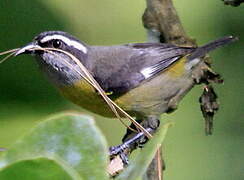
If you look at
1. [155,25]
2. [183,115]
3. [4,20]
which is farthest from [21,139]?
[183,115]

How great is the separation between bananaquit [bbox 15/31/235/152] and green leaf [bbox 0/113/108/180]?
3.97 feet

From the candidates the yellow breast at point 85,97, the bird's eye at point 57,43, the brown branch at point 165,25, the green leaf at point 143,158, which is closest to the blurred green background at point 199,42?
the yellow breast at point 85,97

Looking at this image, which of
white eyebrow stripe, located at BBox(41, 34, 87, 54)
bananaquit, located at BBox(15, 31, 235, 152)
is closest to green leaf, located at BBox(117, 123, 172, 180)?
white eyebrow stripe, located at BBox(41, 34, 87, 54)

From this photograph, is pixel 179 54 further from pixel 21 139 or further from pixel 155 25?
pixel 21 139

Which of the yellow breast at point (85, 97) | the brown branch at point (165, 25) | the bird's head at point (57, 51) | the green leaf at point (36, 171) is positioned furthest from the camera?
the yellow breast at point (85, 97)

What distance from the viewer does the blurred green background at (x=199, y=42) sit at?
5.45ft

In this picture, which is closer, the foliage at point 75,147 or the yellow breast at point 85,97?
the foliage at point 75,147

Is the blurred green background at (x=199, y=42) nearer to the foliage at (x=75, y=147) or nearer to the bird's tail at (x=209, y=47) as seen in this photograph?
the bird's tail at (x=209, y=47)

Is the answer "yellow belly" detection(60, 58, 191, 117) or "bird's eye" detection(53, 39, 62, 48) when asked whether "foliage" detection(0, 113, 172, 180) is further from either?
"yellow belly" detection(60, 58, 191, 117)

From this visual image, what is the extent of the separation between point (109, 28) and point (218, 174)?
1.95 ft

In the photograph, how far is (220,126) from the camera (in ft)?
5.94

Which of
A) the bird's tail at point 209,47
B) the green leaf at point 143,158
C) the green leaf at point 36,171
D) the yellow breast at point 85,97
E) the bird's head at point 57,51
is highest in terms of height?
the bird's head at point 57,51

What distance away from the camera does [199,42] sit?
73.7 inches

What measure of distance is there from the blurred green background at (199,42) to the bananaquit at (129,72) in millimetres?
71
